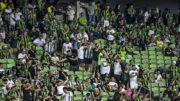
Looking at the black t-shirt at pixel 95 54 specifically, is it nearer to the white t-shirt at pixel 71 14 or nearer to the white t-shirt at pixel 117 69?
the white t-shirt at pixel 117 69

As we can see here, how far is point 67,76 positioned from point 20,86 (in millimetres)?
2033

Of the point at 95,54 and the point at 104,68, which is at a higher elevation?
the point at 95,54

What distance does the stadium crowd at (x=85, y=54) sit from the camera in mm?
19406

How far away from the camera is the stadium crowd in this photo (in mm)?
19406

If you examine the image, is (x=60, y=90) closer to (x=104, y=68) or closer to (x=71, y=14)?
(x=104, y=68)

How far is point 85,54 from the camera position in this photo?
824 inches

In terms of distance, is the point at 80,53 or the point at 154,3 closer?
the point at 80,53

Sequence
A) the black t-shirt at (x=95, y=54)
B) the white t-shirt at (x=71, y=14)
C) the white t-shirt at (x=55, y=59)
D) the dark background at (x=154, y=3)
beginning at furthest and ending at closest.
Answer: the dark background at (x=154, y=3), the white t-shirt at (x=71, y=14), the black t-shirt at (x=95, y=54), the white t-shirt at (x=55, y=59)

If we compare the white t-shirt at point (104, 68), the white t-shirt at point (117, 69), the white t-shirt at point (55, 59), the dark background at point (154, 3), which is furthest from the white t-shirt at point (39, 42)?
the dark background at point (154, 3)

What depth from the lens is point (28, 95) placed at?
18875mm

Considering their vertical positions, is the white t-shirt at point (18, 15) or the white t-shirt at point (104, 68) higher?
the white t-shirt at point (18, 15)

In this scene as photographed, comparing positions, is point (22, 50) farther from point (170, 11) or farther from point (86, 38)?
point (170, 11)

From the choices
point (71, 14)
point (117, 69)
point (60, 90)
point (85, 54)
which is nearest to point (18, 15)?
point (71, 14)

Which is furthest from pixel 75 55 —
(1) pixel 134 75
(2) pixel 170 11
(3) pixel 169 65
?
(2) pixel 170 11
